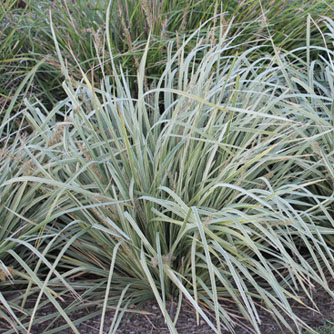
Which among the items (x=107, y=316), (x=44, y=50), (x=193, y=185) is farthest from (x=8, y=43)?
(x=107, y=316)

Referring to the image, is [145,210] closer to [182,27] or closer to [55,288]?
[55,288]

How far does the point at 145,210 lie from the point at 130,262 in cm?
22

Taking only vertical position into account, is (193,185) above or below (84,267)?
above

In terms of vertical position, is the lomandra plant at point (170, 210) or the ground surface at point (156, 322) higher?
the lomandra plant at point (170, 210)

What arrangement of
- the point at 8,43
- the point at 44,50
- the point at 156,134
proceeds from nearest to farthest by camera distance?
the point at 156,134 < the point at 8,43 < the point at 44,50

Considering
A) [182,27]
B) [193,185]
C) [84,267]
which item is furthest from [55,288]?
[182,27]

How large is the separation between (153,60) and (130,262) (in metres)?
1.37

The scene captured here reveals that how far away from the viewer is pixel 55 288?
7.08 ft

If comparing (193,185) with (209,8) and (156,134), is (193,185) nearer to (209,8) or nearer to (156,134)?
(156,134)

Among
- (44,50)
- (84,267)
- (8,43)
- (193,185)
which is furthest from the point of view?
(44,50)

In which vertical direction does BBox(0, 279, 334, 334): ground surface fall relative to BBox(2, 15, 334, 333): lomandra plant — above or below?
below

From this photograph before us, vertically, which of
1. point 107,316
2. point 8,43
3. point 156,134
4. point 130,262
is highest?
point 8,43

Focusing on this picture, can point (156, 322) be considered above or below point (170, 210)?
below

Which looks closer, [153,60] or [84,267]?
[84,267]
